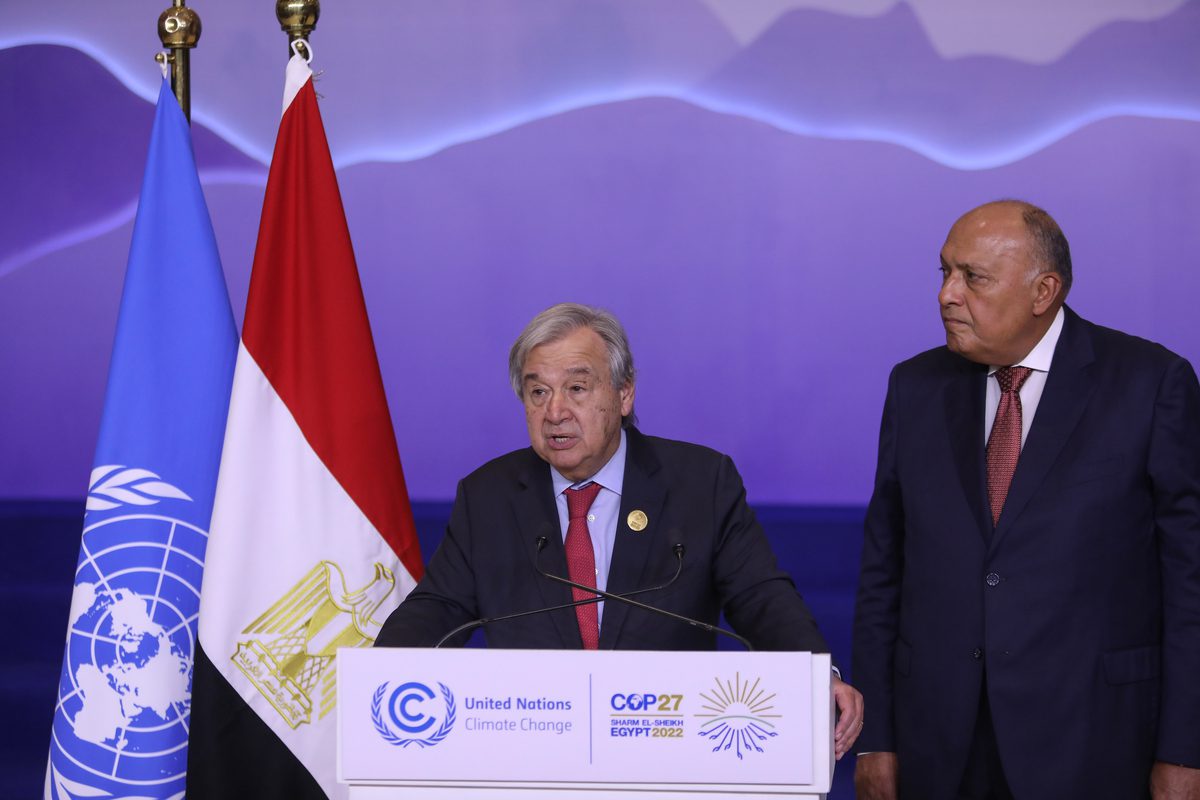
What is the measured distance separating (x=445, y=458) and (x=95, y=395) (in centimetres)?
147

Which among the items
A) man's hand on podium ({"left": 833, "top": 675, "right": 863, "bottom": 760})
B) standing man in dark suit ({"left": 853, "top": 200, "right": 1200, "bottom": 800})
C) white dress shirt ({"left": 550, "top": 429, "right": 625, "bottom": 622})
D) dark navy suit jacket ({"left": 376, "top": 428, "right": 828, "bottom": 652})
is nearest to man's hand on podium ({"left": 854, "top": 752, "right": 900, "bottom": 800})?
standing man in dark suit ({"left": 853, "top": 200, "right": 1200, "bottom": 800})

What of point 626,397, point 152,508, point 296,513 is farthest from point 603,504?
point 152,508

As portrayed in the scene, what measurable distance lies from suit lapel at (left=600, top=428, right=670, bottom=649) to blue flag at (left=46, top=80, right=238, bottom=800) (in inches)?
38.3

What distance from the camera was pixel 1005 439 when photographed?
89.0 inches

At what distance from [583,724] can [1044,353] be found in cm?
111

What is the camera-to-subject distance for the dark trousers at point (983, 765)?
87.8 inches

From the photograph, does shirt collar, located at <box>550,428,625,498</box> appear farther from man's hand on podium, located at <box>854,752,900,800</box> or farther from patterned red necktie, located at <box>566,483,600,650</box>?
man's hand on podium, located at <box>854,752,900,800</box>

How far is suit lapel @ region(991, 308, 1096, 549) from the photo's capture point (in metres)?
2.19

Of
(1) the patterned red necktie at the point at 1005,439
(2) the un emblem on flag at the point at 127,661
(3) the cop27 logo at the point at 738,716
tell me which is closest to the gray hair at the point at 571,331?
(1) the patterned red necktie at the point at 1005,439

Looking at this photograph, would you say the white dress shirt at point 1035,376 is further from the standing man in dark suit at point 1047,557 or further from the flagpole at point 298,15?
the flagpole at point 298,15

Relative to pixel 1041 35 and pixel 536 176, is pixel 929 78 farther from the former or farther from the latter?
pixel 536 176

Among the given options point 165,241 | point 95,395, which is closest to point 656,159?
point 95,395

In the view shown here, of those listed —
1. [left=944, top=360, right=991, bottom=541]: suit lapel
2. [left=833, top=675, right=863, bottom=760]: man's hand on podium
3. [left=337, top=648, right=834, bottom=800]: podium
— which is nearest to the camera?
[left=337, top=648, right=834, bottom=800]: podium

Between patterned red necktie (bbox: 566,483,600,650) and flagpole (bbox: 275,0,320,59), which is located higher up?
flagpole (bbox: 275,0,320,59)
